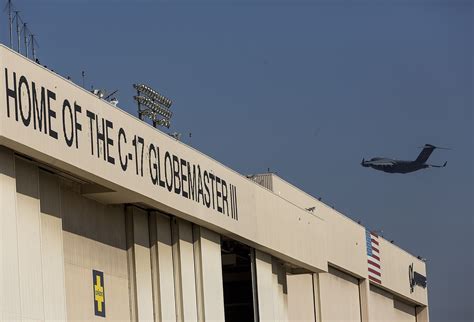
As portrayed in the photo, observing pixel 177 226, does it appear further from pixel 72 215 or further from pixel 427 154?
pixel 427 154

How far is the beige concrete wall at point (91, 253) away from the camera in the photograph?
40312mm

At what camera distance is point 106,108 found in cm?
4053

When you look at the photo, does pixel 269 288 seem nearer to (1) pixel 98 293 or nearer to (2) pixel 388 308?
(1) pixel 98 293

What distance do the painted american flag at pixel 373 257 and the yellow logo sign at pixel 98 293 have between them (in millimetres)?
33197

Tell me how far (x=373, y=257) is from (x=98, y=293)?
3539 centimetres

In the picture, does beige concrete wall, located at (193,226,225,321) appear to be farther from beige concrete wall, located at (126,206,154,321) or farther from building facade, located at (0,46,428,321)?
beige concrete wall, located at (126,206,154,321)

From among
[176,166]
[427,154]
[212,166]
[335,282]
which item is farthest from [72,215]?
[427,154]

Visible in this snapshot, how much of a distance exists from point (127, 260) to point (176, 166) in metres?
3.84

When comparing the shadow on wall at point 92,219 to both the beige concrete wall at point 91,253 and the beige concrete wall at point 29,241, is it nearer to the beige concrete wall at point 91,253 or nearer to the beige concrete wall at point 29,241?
the beige concrete wall at point 91,253

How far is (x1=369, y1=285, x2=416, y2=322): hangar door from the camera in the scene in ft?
250

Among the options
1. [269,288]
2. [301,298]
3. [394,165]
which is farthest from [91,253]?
[394,165]

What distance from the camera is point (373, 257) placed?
7512 cm

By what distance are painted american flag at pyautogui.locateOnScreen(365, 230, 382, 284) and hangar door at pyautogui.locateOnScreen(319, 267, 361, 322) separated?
2090 millimetres

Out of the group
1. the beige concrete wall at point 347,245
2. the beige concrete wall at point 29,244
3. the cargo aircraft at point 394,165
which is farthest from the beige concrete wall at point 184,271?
the cargo aircraft at point 394,165
